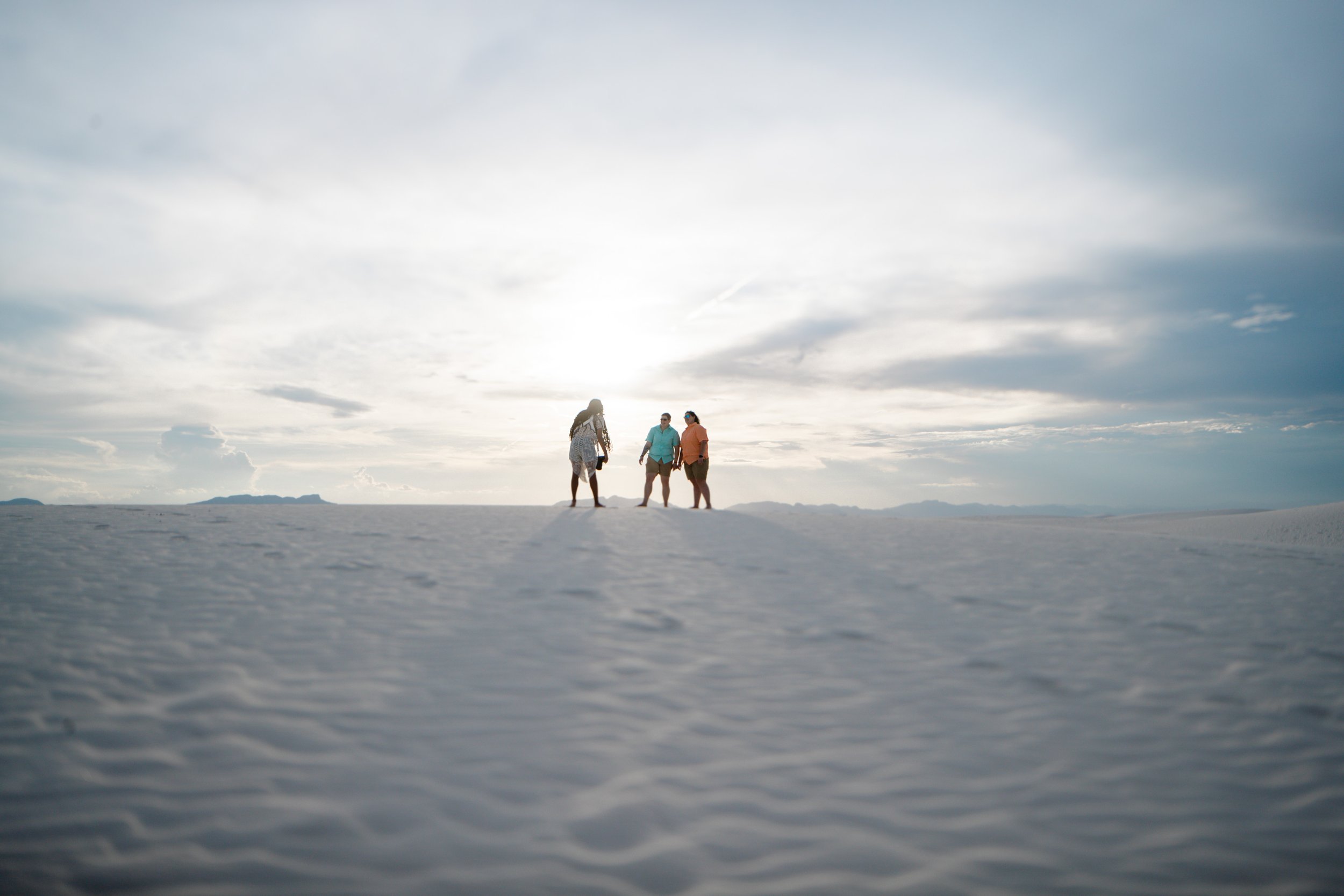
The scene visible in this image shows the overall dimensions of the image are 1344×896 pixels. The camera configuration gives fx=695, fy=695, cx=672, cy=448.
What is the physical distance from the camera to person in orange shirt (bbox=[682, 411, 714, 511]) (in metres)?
16.0

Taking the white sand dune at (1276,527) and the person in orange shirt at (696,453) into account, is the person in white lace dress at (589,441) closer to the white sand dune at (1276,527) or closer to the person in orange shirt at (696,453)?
the person in orange shirt at (696,453)

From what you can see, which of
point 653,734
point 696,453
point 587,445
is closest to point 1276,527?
point 696,453

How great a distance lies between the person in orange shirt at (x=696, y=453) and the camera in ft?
52.5

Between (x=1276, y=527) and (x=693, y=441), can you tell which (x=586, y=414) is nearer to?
(x=693, y=441)

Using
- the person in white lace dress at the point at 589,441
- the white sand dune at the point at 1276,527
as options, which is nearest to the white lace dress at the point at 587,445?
the person in white lace dress at the point at 589,441

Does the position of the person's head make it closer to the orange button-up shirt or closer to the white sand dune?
the orange button-up shirt

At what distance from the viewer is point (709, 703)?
15.0 ft

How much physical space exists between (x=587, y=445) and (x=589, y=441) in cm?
10

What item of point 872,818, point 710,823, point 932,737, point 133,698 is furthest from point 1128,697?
point 133,698

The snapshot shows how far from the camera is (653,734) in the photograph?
13.4ft

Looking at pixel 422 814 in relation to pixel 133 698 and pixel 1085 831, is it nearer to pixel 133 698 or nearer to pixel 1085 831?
pixel 133 698

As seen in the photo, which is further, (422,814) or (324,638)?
(324,638)

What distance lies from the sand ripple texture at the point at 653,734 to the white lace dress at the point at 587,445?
6524 mm

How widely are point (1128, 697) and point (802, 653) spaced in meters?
2.29
